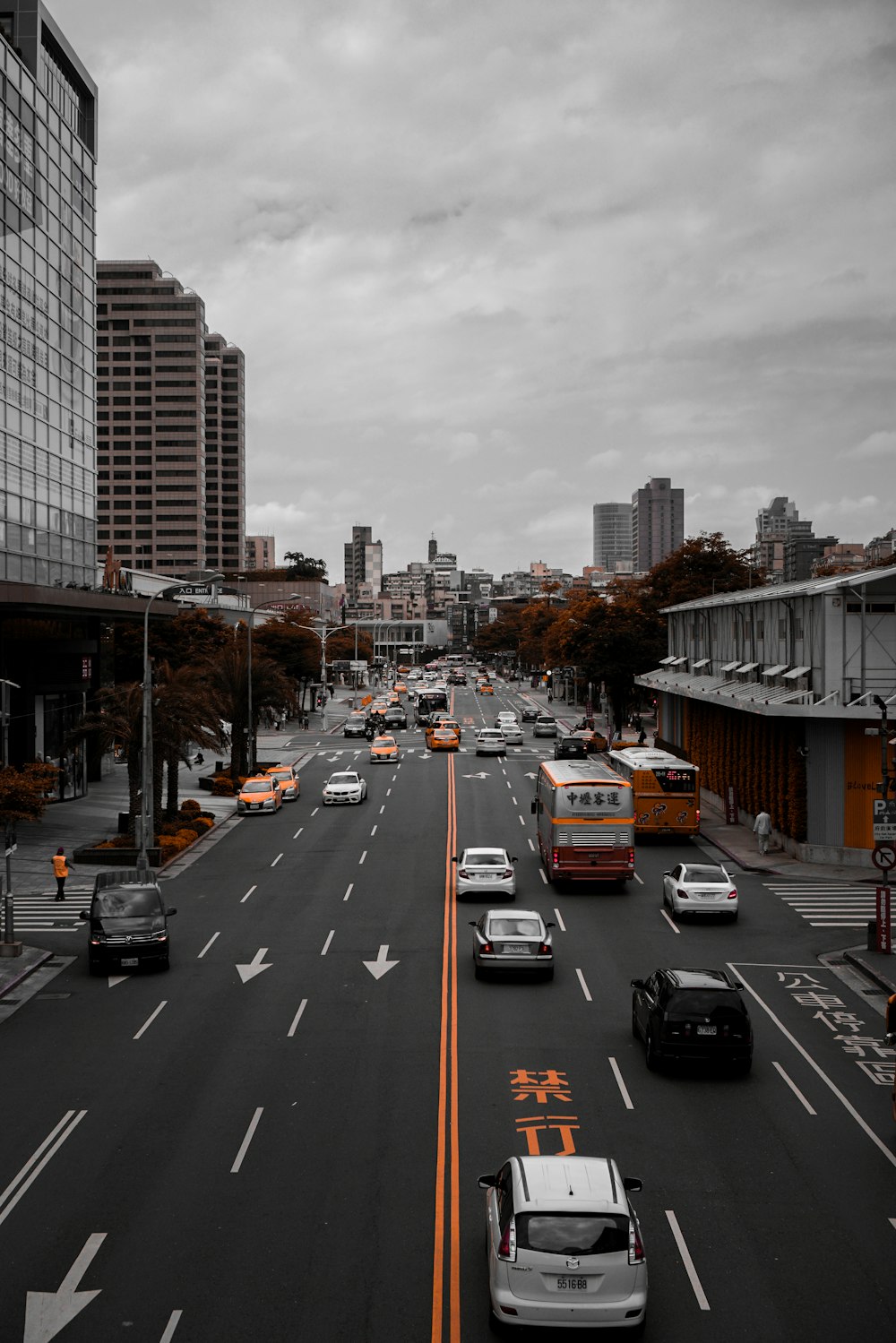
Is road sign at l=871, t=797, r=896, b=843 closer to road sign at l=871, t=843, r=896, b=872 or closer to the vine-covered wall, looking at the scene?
road sign at l=871, t=843, r=896, b=872

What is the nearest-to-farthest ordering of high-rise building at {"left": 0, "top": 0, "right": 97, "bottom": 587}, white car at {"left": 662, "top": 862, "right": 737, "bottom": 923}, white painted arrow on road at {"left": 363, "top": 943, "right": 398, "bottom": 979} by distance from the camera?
1. white painted arrow on road at {"left": 363, "top": 943, "right": 398, "bottom": 979}
2. white car at {"left": 662, "top": 862, "right": 737, "bottom": 923}
3. high-rise building at {"left": 0, "top": 0, "right": 97, "bottom": 587}

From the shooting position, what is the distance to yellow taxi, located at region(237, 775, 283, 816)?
5403 centimetres

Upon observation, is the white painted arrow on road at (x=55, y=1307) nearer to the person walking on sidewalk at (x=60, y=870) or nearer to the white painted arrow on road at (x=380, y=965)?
the white painted arrow on road at (x=380, y=965)

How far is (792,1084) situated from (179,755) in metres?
32.3

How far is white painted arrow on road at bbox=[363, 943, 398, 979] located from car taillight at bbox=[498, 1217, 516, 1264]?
1472 centimetres

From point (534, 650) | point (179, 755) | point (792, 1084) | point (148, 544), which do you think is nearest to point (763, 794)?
point (179, 755)

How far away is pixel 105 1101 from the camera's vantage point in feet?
60.8

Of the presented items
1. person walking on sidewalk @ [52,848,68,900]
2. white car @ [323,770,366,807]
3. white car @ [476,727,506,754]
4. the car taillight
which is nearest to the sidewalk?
person walking on sidewalk @ [52,848,68,900]

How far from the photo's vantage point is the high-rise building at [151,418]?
609 ft

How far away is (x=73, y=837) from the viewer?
1854 inches

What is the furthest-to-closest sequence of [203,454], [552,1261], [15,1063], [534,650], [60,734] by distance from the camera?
[203,454], [534,650], [60,734], [15,1063], [552,1261]

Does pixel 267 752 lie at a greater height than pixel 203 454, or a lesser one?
lesser

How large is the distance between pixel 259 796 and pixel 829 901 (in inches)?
1080

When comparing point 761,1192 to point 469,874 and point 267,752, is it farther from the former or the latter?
point 267,752
